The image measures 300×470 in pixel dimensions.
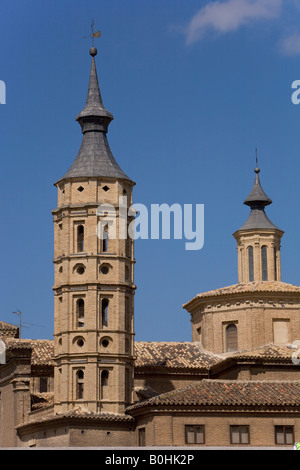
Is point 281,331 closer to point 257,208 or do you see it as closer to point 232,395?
point 257,208

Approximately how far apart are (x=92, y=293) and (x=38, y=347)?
789 centimetres

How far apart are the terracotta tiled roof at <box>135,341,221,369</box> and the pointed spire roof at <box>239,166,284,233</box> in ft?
23.6

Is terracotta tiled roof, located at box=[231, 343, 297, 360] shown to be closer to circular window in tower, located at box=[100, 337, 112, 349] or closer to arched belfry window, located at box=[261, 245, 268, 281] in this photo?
arched belfry window, located at box=[261, 245, 268, 281]

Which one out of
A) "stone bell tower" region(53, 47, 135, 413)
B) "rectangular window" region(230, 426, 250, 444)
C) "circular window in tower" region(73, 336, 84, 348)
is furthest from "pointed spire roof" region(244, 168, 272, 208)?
"rectangular window" region(230, 426, 250, 444)

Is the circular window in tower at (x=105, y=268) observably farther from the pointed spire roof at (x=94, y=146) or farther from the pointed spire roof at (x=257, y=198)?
the pointed spire roof at (x=257, y=198)

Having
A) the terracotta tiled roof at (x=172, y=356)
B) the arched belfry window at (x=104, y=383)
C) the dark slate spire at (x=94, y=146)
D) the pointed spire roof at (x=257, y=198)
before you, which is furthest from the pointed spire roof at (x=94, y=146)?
the pointed spire roof at (x=257, y=198)

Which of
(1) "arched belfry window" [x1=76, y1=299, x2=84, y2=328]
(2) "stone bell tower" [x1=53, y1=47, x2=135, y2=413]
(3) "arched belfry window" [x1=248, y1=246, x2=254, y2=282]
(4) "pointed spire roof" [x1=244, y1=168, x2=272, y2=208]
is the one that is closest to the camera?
(2) "stone bell tower" [x1=53, y1=47, x2=135, y2=413]

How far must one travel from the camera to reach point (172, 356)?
54938 millimetres

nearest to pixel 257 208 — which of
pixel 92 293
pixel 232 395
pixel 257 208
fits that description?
pixel 257 208

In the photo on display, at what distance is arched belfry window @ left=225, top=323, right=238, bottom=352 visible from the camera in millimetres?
55812

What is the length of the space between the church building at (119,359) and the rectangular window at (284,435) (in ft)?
0.15

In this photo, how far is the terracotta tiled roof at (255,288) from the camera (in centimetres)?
5512

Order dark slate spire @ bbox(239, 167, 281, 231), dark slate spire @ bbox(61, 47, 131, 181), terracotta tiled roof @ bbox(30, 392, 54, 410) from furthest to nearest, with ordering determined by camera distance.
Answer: dark slate spire @ bbox(239, 167, 281, 231)
terracotta tiled roof @ bbox(30, 392, 54, 410)
dark slate spire @ bbox(61, 47, 131, 181)
